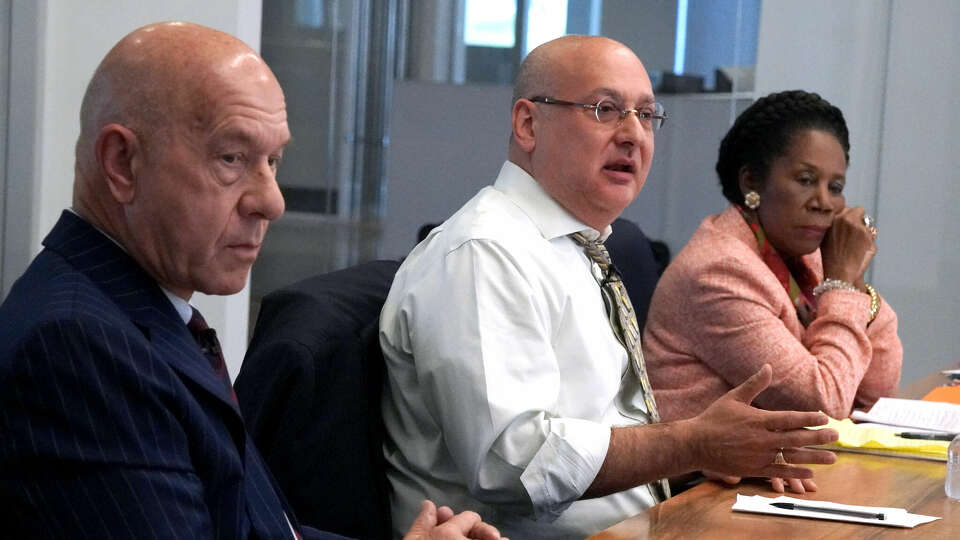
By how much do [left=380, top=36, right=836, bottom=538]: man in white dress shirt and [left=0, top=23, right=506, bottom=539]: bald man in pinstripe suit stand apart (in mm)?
475

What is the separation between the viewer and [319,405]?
1783 millimetres

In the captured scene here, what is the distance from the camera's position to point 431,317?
1.85 m

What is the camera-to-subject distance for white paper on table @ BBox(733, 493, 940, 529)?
5.61ft

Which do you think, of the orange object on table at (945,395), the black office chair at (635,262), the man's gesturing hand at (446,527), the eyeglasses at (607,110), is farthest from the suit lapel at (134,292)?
the orange object on table at (945,395)

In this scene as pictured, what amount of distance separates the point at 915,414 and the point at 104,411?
6.28 ft

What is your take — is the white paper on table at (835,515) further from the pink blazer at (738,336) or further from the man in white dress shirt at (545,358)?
the pink blazer at (738,336)

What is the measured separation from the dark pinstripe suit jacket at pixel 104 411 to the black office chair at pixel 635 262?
1.76 meters

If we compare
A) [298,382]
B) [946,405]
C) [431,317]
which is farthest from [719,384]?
[298,382]

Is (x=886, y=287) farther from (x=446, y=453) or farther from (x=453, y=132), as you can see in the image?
(x=446, y=453)

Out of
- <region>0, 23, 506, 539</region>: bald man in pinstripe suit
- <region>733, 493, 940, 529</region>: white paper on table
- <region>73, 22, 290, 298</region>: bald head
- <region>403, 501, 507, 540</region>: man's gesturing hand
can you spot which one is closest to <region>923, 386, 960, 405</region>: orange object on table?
<region>733, 493, 940, 529</region>: white paper on table

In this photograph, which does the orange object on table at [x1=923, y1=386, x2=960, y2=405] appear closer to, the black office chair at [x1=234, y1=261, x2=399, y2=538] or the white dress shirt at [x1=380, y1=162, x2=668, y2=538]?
the white dress shirt at [x1=380, y1=162, x2=668, y2=538]

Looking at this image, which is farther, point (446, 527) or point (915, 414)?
point (915, 414)

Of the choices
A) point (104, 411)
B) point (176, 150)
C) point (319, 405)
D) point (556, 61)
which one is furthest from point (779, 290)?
point (104, 411)

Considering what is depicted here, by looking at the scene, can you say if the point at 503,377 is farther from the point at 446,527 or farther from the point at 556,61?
the point at 556,61
